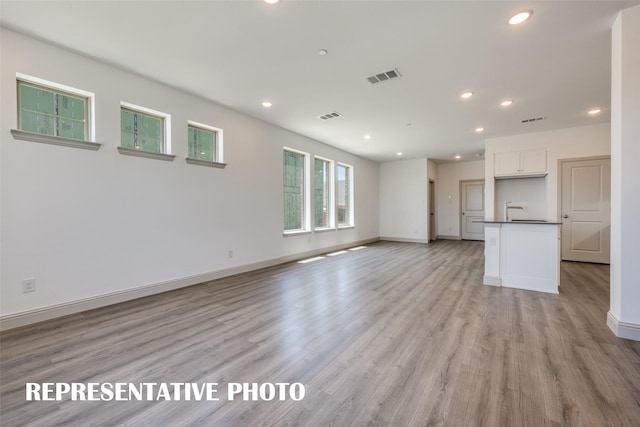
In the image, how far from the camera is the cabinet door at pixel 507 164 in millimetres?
5945

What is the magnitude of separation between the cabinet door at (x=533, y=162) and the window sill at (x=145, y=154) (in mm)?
6831

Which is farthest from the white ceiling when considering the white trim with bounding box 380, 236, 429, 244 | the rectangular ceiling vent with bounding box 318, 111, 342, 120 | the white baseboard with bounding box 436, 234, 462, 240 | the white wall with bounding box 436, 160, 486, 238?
the white baseboard with bounding box 436, 234, 462, 240

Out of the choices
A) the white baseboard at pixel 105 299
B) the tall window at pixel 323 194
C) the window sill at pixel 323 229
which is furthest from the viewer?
the tall window at pixel 323 194

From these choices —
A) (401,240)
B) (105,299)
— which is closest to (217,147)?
(105,299)

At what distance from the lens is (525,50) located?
2.84 metres

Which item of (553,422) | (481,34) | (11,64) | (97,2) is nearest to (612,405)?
(553,422)

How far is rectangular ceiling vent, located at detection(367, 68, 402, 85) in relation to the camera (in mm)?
3299

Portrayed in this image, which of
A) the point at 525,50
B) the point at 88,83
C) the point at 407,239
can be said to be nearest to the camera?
the point at 525,50

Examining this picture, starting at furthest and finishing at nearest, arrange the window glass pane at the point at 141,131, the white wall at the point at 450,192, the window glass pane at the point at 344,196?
the white wall at the point at 450,192 → the window glass pane at the point at 344,196 → the window glass pane at the point at 141,131

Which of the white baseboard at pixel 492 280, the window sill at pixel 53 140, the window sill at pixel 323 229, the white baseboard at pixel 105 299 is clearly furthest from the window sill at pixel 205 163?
the white baseboard at pixel 492 280

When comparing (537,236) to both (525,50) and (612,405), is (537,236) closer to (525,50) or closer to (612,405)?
(525,50)

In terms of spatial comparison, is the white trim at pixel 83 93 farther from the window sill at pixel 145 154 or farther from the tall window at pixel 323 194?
the tall window at pixel 323 194

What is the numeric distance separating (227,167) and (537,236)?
15.6 feet

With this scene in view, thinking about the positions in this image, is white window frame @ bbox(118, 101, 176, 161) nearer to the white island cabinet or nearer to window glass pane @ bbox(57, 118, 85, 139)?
window glass pane @ bbox(57, 118, 85, 139)
